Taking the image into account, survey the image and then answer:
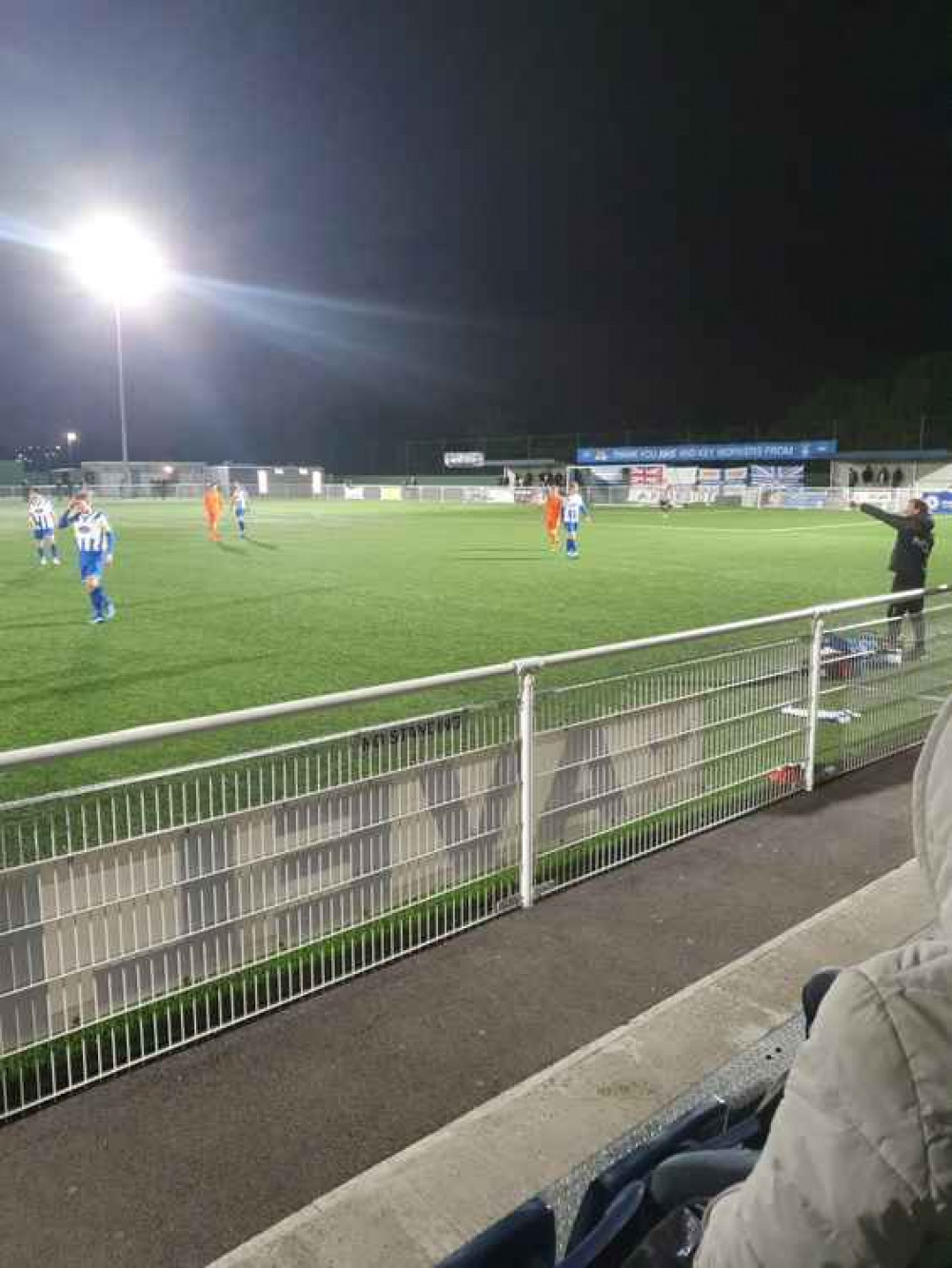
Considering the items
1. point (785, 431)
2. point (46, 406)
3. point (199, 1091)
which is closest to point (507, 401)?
point (785, 431)

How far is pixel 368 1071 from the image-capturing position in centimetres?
333

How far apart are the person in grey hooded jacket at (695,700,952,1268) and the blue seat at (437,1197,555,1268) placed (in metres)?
0.63

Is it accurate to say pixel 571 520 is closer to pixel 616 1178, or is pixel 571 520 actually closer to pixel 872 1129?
pixel 616 1178

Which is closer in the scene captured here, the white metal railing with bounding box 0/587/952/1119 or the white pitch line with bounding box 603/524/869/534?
the white metal railing with bounding box 0/587/952/1119

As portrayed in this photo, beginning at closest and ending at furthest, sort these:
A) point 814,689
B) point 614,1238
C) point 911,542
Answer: point 614,1238, point 814,689, point 911,542

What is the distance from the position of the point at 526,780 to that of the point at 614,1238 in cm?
291

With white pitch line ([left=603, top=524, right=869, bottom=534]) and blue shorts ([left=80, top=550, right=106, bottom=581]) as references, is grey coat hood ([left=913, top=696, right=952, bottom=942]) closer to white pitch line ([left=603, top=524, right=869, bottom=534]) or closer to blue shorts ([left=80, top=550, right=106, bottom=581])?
blue shorts ([left=80, top=550, right=106, bottom=581])

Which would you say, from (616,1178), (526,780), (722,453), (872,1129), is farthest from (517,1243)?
(722,453)

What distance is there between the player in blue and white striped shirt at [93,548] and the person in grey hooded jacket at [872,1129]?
1339cm

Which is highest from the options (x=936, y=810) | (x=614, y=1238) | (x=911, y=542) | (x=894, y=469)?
(x=894, y=469)

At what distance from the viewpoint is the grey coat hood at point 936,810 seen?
3.70 ft

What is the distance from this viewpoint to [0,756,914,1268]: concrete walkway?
2668 mm

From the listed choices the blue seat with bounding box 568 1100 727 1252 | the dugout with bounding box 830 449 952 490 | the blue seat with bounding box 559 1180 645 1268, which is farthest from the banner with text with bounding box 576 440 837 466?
the blue seat with bounding box 559 1180 645 1268

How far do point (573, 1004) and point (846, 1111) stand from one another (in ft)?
9.59
